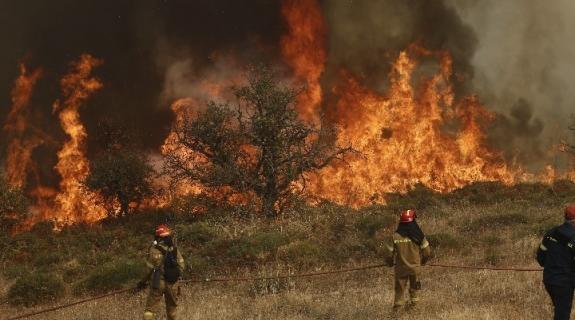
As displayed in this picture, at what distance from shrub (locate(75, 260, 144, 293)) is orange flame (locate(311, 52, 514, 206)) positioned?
57.9 ft

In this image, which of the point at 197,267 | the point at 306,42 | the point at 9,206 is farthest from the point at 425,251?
the point at 306,42

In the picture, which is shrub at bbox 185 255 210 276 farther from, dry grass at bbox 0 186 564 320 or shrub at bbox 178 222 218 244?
shrub at bbox 178 222 218 244

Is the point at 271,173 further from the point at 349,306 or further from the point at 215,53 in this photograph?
the point at 215,53

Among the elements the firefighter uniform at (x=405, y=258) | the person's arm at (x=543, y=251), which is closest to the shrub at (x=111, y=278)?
the firefighter uniform at (x=405, y=258)

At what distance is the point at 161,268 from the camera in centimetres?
886

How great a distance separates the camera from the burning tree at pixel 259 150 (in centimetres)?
2442

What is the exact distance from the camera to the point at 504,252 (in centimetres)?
1479

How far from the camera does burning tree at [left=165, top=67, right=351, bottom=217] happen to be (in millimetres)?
24422

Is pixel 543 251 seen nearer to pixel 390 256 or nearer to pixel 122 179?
A: pixel 390 256

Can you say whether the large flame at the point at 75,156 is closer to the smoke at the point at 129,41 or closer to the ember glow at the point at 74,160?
the ember glow at the point at 74,160

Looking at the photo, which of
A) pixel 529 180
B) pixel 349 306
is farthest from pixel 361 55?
pixel 349 306

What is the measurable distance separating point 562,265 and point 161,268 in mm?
5993

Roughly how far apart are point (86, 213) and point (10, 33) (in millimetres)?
24038

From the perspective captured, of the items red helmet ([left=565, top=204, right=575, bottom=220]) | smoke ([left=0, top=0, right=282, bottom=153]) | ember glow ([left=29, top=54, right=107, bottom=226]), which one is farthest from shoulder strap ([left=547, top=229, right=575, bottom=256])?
smoke ([left=0, top=0, right=282, bottom=153])
